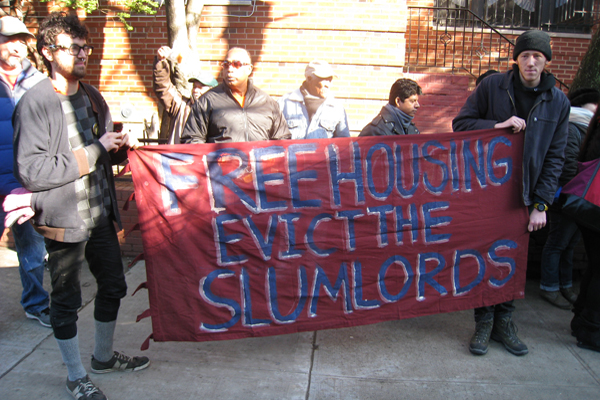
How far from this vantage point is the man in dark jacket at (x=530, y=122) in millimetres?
3197

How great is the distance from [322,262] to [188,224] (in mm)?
879

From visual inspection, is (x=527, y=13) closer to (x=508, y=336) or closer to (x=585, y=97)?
(x=585, y=97)

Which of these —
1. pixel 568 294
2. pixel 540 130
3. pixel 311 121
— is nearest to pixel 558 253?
pixel 568 294

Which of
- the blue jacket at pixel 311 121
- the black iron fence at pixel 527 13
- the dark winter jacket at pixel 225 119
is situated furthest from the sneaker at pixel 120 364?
the black iron fence at pixel 527 13

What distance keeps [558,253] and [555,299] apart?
15.4 inches

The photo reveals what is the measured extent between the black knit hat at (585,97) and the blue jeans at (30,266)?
15.2 feet

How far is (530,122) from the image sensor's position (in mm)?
3258

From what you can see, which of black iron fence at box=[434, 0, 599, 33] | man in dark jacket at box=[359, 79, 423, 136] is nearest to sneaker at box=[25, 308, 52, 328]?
man in dark jacket at box=[359, 79, 423, 136]

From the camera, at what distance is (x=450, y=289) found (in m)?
3.38

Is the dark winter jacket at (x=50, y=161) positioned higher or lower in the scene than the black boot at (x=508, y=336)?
higher

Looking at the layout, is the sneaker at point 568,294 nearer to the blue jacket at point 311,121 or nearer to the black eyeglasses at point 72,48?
the blue jacket at point 311,121

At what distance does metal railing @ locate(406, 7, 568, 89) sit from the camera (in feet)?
25.4

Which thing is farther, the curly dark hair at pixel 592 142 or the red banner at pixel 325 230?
the curly dark hair at pixel 592 142

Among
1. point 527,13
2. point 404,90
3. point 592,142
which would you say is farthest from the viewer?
point 527,13
